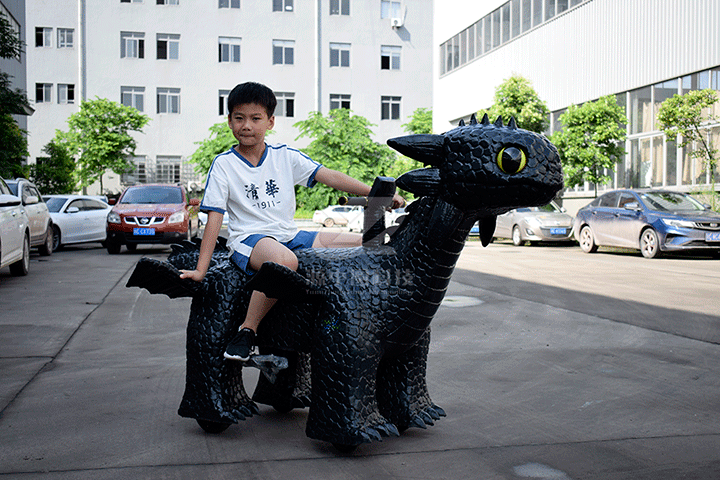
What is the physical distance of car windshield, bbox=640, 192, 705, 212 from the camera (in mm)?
13969

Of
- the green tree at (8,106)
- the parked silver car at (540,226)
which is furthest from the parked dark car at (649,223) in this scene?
the green tree at (8,106)

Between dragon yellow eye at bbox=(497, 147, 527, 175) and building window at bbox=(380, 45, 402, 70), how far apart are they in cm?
4040

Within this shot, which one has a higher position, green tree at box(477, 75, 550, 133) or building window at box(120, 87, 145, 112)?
building window at box(120, 87, 145, 112)

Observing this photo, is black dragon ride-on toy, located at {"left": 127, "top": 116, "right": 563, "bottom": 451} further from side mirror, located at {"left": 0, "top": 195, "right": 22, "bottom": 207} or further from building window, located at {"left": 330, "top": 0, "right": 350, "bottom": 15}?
building window, located at {"left": 330, "top": 0, "right": 350, "bottom": 15}

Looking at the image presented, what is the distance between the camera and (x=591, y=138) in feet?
63.5

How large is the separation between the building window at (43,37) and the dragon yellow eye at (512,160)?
3985cm

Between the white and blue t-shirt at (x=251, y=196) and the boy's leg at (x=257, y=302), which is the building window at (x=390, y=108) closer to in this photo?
the white and blue t-shirt at (x=251, y=196)

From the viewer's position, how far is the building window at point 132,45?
37750 mm

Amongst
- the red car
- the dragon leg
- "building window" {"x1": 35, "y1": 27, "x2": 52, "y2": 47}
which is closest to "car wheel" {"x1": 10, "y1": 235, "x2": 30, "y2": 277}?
the red car

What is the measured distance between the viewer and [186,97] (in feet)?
126

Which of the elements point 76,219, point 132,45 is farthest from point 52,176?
point 132,45

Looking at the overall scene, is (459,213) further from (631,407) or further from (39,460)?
(39,460)

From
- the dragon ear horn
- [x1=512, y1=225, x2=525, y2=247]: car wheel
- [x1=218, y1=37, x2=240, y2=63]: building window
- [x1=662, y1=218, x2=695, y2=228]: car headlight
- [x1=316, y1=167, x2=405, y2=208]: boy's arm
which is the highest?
[x1=218, y1=37, x2=240, y2=63]: building window

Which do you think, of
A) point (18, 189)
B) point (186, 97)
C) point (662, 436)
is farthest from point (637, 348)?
point (186, 97)
